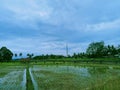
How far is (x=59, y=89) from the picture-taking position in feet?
29.1

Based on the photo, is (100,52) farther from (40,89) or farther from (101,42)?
(40,89)

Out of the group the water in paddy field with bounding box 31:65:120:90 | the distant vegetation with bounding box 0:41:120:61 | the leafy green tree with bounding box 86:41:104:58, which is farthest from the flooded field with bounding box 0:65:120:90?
the leafy green tree with bounding box 86:41:104:58

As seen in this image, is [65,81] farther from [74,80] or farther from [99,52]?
[99,52]

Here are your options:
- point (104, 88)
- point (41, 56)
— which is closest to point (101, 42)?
point (41, 56)

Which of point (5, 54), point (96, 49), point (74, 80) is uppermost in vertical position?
point (96, 49)

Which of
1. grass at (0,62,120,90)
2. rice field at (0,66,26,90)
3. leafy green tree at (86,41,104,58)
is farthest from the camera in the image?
leafy green tree at (86,41,104,58)

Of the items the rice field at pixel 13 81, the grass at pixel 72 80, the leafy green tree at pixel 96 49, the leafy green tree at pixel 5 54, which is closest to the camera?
the grass at pixel 72 80

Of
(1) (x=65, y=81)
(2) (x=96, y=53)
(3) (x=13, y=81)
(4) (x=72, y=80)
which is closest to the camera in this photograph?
(1) (x=65, y=81)

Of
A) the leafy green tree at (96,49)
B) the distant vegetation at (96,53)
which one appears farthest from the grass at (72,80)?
the leafy green tree at (96,49)

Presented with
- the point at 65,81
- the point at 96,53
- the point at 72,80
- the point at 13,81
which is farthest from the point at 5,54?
the point at 65,81

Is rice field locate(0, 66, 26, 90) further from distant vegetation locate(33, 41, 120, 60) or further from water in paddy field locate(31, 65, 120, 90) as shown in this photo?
distant vegetation locate(33, 41, 120, 60)

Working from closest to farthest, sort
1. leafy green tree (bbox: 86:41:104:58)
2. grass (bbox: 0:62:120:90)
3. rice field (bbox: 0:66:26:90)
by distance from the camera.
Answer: grass (bbox: 0:62:120:90) < rice field (bbox: 0:66:26:90) < leafy green tree (bbox: 86:41:104:58)

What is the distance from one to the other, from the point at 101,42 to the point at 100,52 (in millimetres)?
8069

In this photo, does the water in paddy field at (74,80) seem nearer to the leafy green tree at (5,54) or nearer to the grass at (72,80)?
the grass at (72,80)
